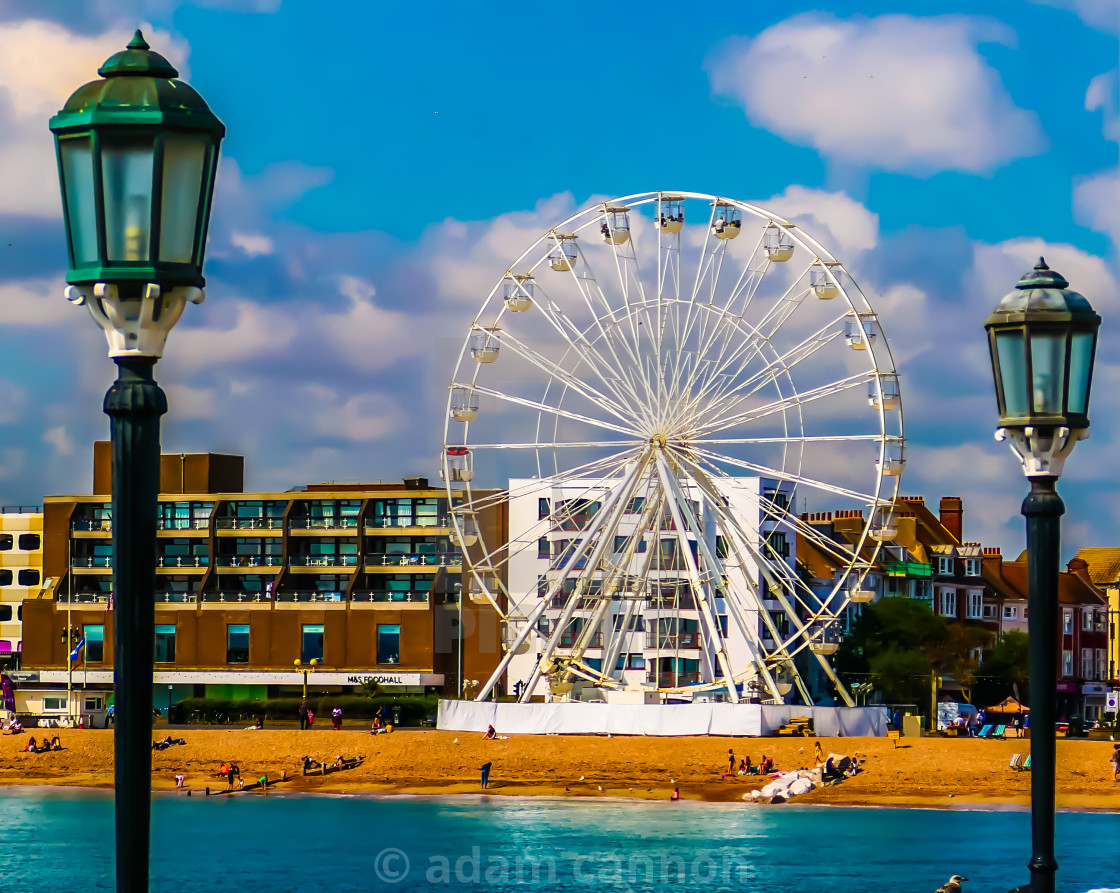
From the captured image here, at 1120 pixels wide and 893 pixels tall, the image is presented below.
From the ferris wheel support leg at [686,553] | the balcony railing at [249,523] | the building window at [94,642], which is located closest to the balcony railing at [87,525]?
the building window at [94,642]

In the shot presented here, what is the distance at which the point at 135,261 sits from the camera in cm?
839

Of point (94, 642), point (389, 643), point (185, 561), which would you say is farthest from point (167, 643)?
point (389, 643)

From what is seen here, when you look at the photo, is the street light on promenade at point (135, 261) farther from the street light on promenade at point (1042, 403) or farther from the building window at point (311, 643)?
the building window at point (311, 643)

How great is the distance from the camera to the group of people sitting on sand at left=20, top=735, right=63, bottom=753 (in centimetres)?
8531

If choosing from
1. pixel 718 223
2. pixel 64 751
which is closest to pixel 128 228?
pixel 718 223

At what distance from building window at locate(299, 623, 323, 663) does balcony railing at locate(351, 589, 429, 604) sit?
8.98 feet

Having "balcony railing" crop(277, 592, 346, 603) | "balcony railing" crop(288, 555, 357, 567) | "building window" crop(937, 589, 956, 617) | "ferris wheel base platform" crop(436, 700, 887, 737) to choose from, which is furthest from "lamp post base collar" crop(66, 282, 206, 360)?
"building window" crop(937, 589, 956, 617)

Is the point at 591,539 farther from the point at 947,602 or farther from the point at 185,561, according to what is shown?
the point at 947,602

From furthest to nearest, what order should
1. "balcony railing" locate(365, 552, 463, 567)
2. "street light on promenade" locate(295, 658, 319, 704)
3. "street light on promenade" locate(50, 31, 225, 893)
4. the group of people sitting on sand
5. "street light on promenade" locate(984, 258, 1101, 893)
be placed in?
1. "balcony railing" locate(365, 552, 463, 567)
2. "street light on promenade" locate(295, 658, 319, 704)
3. the group of people sitting on sand
4. "street light on promenade" locate(984, 258, 1101, 893)
5. "street light on promenade" locate(50, 31, 225, 893)

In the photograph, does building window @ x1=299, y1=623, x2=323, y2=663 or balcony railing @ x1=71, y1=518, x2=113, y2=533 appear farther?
balcony railing @ x1=71, y1=518, x2=113, y2=533

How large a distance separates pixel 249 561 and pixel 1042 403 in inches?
3855

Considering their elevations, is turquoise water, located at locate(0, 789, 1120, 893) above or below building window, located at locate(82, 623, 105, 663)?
below

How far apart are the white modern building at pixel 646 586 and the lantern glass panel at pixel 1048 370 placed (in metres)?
56.8

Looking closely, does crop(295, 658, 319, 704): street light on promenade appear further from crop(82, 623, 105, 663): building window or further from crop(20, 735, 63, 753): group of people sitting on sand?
crop(20, 735, 63, 753): group of people sitting on sand
